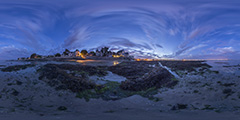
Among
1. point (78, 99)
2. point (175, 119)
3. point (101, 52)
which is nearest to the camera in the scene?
point (175, 119)

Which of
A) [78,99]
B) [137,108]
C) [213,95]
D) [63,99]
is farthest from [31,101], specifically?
[213,95]

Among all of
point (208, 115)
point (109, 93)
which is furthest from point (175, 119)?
point (109, 93)

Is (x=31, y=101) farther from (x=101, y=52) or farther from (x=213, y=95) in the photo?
(x=101, y=52)

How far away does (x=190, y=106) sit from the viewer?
6738 millimetres

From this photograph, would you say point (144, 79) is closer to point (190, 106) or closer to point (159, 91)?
point (159, 91)

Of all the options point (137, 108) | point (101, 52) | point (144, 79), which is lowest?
point (137, 108)

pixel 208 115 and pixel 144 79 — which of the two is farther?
pixel 144 79

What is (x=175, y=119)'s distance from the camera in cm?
507

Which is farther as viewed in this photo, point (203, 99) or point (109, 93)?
point (109, 93)

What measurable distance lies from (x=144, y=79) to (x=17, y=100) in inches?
400

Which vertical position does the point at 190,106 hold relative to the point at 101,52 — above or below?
below

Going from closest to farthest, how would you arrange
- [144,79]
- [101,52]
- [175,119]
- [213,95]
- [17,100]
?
[175,119] < [17,100] < [213,95] < [144,79] < [101,52]

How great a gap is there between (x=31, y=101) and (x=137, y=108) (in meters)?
6.81

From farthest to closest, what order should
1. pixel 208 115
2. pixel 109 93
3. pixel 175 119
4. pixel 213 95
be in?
1. pixel 109 93
2. pixel 213 95
3. pixel 208 115
4. pixel 175 119
